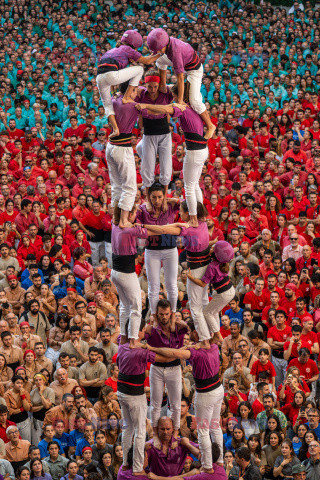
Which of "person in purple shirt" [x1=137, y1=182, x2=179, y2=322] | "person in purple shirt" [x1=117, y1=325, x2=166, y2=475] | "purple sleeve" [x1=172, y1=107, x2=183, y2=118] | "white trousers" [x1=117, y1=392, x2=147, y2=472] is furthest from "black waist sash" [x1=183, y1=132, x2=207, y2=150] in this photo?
"white trousers" [x1=117, y1=392, x2=147, y2=472]

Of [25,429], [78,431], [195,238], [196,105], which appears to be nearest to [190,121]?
[196,105]

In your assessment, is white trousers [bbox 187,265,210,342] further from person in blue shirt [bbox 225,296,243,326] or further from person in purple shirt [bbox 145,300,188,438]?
person in blue shirt [bbox 225,296,243,326]

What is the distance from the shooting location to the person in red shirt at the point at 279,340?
1414 cm

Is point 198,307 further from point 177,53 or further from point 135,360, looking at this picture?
point 177,53

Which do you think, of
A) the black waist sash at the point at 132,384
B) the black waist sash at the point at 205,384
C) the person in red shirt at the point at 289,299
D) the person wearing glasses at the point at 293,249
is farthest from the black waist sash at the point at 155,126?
the person wearing glasses at the point at 293,249

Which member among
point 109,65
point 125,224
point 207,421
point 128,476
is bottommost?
point 128,476

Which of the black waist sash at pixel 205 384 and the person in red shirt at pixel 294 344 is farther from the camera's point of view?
the person in red shirt at pixel 294 344

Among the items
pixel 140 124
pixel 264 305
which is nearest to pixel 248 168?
pixel 264 305

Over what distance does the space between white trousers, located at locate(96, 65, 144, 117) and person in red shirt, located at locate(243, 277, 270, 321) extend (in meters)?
5.89

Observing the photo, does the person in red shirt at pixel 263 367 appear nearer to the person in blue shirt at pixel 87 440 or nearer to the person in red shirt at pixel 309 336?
the person in red shirt at pixel 309 336

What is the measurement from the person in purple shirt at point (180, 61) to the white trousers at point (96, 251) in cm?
702

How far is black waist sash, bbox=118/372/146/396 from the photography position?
10.3 m

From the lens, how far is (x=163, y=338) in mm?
10352

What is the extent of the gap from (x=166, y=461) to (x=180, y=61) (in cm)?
472
